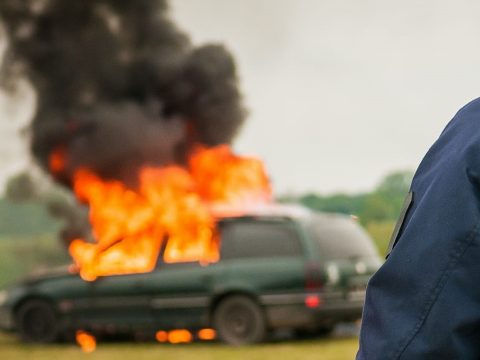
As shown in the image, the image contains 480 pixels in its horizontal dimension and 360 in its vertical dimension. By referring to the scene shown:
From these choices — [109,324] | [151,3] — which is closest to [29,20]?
[151,3]

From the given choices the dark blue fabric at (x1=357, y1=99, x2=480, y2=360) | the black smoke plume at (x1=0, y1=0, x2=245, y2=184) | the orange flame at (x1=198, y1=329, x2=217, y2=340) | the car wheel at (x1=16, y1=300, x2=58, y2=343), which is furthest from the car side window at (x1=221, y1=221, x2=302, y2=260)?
the dark blue fabric at (x1=357, y1=99, x2=480, y2=360)

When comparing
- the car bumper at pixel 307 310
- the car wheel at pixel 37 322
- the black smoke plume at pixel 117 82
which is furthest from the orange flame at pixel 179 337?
the black smoke plume at pixel 117 82

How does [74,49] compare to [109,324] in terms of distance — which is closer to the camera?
[109,324]

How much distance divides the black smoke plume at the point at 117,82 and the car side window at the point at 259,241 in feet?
22.0

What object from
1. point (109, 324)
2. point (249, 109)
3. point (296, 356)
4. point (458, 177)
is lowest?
point (458, 177)

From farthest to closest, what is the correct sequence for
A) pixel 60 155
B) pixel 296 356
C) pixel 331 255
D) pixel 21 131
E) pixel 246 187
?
pixel 21 131 < pixel 60 155 < pixel 246 187 < pixel 331 255 < pixel 296 356

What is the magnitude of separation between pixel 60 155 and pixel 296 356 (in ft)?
36.4

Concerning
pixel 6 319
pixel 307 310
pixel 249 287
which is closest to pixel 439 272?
pixel 307 310

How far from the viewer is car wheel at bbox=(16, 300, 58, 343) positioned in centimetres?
1257

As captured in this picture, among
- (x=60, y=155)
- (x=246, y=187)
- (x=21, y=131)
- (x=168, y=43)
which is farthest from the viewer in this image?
(x=168, y=43)

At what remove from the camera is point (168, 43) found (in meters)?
25.7

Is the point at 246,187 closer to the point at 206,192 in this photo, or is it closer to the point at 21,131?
the point at 206,192

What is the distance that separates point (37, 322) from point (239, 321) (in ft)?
8.94

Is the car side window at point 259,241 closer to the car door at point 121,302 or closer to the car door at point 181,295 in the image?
the car door at point 181,295
